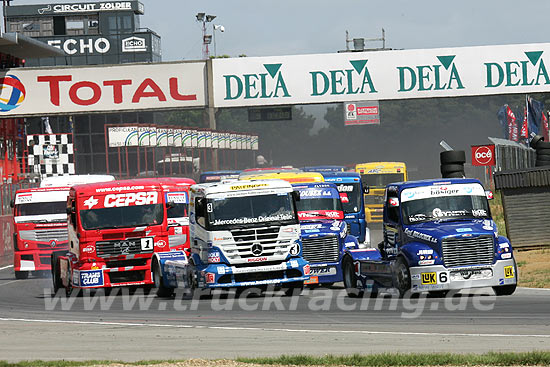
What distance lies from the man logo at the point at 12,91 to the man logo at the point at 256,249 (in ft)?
94.9

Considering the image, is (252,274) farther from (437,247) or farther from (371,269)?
(437,247)

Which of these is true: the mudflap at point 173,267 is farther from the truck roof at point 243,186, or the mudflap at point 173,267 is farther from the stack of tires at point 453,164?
the stack of tires at point 453,164

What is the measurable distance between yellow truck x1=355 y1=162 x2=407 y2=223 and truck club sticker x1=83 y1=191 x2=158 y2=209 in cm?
2317

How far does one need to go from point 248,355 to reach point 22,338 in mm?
4239

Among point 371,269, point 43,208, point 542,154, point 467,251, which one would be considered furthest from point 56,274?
point 542,154

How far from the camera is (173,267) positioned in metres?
21.4

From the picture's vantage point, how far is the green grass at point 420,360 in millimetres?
11445

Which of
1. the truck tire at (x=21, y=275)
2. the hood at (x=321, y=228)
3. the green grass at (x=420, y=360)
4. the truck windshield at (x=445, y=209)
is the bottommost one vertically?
the truck tire at (x=21, y=275)

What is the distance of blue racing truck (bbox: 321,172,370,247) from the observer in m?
28.2

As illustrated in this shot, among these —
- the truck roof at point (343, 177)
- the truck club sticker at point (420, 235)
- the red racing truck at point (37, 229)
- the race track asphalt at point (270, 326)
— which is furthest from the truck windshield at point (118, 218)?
the truck roof at point (343, 177)

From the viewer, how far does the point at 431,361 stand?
1163 centimetres

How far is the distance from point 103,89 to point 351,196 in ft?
62.7

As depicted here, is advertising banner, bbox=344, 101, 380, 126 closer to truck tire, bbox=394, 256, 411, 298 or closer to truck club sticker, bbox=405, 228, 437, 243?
truck club sticker, bbox=405, 228, 437, 243

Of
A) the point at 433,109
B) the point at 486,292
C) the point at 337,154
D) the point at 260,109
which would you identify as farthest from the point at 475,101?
the point at 486,292
